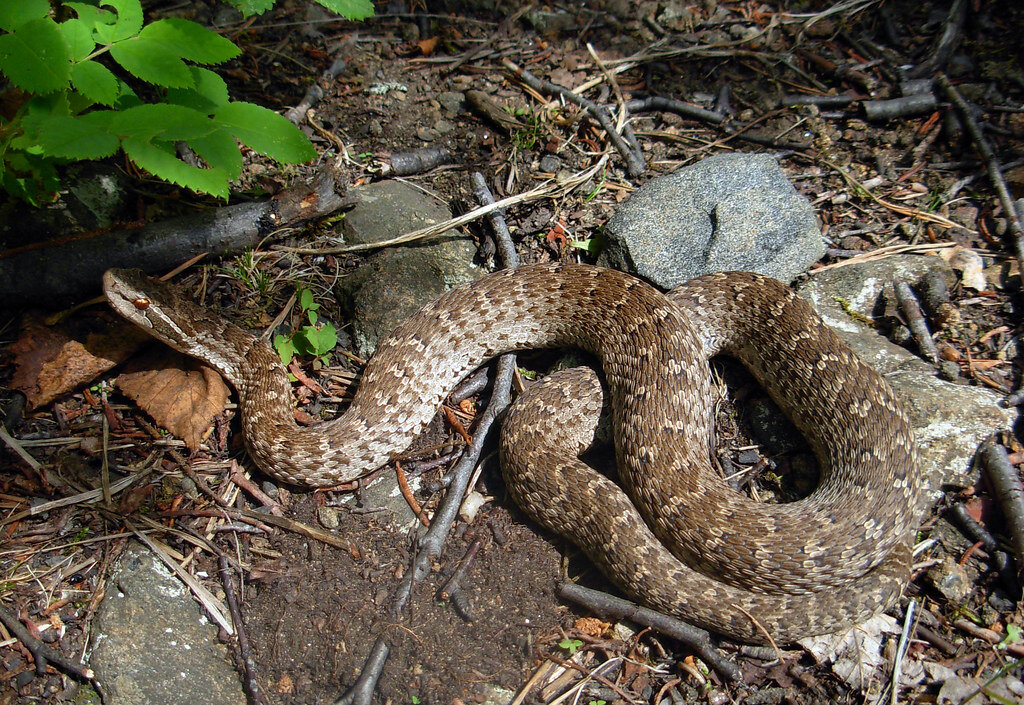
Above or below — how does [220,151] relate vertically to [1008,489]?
above

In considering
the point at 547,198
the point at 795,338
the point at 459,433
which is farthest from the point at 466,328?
the point at 795,338

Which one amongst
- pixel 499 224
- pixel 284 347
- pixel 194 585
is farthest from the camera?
pixel 499 224

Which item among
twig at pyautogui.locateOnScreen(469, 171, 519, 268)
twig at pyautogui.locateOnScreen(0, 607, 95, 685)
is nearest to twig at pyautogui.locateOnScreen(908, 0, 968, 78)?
twig at pyautogui.locateOnScreen(469, 171, 519, 268)

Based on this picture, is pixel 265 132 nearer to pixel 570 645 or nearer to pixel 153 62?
pixel 153 62

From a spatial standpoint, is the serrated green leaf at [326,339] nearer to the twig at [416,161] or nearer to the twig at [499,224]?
the twig at [499,224]

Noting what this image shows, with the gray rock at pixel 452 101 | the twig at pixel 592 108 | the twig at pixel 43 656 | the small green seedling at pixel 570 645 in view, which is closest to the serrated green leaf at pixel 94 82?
the twig at pixel 43 656

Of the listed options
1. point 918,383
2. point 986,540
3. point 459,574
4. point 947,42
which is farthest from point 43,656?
point 947,42
